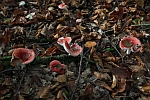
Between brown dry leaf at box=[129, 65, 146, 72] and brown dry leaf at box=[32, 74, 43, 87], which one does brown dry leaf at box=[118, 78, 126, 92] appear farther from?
brown dry leaf at box=[32, 74, 43, 87]

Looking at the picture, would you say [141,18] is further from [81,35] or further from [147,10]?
[81,35]

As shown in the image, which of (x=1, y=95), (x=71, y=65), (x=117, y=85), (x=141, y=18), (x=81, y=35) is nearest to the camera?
(x=1, y=95)

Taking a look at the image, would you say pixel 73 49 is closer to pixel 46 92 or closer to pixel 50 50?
pixel 50 50

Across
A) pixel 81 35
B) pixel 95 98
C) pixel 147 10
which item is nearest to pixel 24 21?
pixel 81 35

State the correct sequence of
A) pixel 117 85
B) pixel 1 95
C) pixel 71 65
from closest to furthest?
1. pixel 1 95
2. pixel 117 85
3. pixel 71 65

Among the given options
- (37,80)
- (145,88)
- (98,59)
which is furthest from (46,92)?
(145,88)

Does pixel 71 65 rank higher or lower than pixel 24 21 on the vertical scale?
lower

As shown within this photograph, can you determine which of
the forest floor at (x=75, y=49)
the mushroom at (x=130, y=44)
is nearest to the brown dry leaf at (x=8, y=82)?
the forest floor at (x=75, y=49)
